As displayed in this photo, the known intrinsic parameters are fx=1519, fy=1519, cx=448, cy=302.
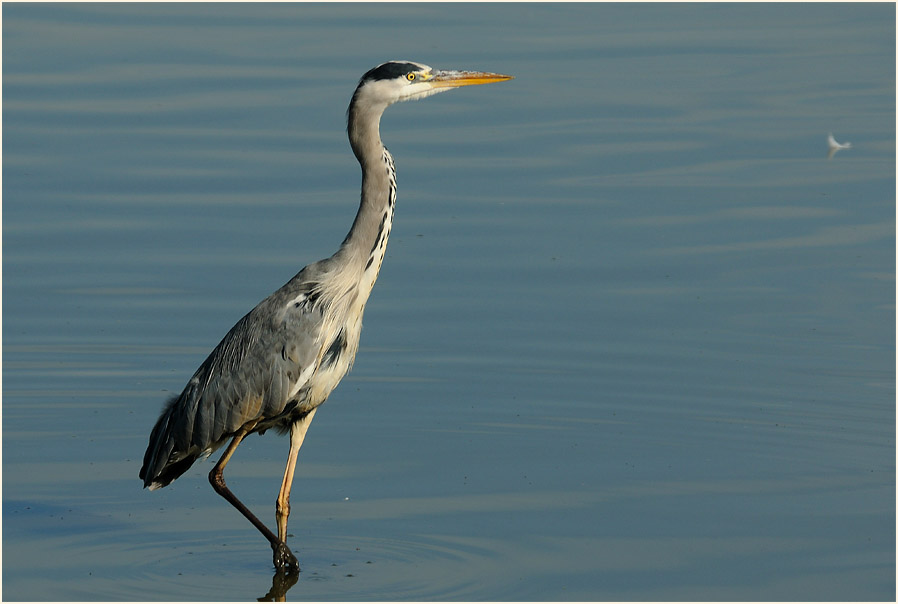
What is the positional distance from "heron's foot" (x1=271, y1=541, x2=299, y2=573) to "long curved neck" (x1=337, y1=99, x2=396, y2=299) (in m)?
1.24

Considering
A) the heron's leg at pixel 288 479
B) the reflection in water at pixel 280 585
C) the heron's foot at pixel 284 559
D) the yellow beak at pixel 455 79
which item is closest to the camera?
the reflection in water at pixel 280 585

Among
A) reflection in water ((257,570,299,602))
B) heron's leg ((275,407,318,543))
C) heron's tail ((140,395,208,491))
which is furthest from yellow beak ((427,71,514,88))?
reflection in water ((257,570,299,602))

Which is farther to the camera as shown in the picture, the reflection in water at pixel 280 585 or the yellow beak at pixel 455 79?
the yellow beak at pixel 455 79

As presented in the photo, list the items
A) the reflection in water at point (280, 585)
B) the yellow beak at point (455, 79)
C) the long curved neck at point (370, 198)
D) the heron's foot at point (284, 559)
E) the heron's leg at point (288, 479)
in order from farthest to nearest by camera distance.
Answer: the yellow beak at point (455, 79) < the heron's leg at point (288, 479) < the long curved neck at point (370, 198) < the heron's foot at point (284, 559) < the reflection in water at point (280, 585)

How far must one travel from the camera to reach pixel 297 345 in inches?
280

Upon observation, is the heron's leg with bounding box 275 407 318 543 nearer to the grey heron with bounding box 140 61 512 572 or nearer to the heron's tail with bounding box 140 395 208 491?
the grey heron with bounding box 140 61 512 572

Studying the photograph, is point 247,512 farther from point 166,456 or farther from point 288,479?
point 166,456

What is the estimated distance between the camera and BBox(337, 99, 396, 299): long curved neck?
279 inches

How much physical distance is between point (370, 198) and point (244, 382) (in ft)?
3.47

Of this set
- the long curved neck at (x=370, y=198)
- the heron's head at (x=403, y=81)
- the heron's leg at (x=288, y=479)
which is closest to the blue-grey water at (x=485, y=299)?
the heron's leg at (x=288, y=479)

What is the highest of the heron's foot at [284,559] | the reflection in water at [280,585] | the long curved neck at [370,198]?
the long curved neck at [370,198]

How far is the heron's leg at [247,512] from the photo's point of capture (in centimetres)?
693

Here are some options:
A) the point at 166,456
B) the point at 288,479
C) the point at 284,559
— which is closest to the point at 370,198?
the point at 288,479

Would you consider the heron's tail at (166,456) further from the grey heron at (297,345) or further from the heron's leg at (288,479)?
the heron's leg at (288,479)
